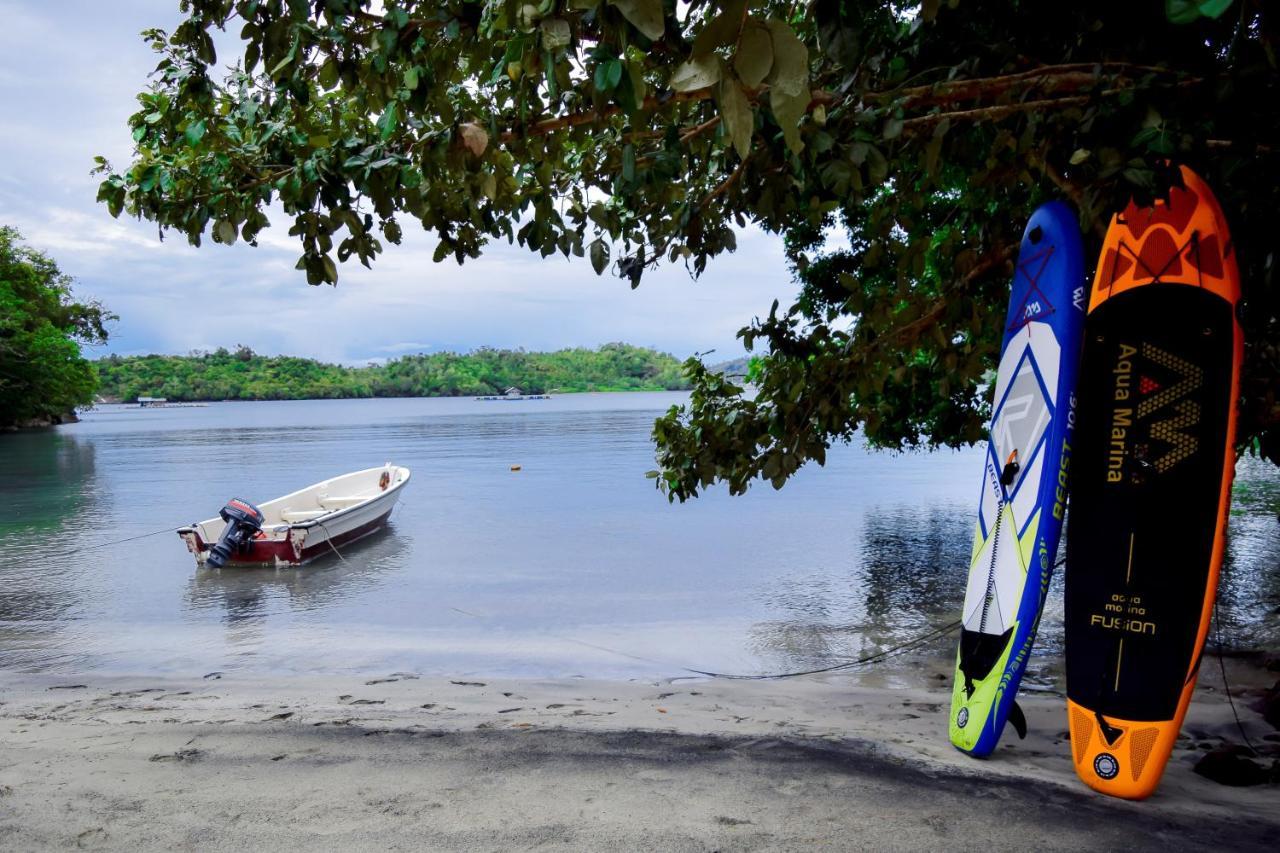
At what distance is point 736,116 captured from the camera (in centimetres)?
115

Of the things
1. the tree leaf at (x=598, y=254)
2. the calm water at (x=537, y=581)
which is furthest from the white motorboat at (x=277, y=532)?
the tree leaf at (x=598, y=254)

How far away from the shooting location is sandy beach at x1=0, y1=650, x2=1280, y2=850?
2951 mm

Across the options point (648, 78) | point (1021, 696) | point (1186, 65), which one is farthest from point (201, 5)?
point (1021, 696)

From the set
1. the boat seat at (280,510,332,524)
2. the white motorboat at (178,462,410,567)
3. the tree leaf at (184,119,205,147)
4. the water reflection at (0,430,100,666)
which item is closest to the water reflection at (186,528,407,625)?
the white motorboat at (178,462,410,567)

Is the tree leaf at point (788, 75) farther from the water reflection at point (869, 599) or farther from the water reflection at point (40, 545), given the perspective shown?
the water reflection at point (40, 545)

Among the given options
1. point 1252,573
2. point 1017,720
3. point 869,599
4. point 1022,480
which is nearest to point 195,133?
point 1022,480

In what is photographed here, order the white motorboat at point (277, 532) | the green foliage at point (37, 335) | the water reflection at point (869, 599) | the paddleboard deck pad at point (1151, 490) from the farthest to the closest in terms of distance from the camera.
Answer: the green foliage at point (37, 335), the white motorboat at point (277, 532), the water reflection at point (869, 599), the paddleboard deck pad at point (1151, 490)

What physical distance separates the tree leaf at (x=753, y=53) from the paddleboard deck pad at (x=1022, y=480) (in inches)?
135

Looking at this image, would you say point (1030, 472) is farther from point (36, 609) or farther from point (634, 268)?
point (36, 609)

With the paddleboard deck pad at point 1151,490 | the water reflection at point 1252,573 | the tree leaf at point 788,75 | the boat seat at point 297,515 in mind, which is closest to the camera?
the tree leaf at point 788,75

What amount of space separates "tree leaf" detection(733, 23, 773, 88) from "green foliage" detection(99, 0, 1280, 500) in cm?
4

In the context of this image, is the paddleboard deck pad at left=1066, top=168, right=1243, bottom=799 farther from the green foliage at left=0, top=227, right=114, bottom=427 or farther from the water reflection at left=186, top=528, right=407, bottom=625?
the green foliage at left=0, top=227, right=114, bottom=427

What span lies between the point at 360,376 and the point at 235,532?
110067mm

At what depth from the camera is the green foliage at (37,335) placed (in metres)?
40.6
